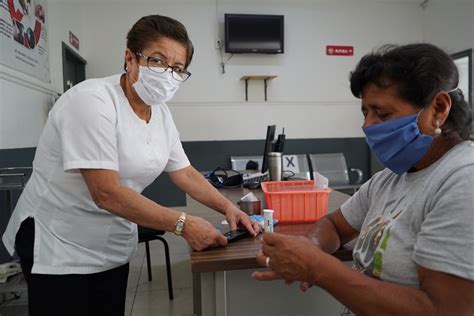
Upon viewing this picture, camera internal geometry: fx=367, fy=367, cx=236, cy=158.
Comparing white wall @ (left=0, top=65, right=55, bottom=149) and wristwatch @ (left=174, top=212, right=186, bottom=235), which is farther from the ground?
white wall @ (left=0, top=65, right=55, bottom=149)

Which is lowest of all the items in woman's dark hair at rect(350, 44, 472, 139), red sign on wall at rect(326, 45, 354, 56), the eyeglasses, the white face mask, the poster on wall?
woman's dark hair at rect(350, 44, 472, 139)

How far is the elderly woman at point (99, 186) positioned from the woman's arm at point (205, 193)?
0.01 meters

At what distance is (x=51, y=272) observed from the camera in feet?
3.66

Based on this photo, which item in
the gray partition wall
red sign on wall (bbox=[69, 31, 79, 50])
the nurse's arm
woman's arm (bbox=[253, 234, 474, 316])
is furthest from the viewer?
the gray partition wall

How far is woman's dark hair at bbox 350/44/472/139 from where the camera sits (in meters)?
0.78

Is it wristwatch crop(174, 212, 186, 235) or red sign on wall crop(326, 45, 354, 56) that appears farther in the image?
red sign on wall crop(326, 45, 354, 56)

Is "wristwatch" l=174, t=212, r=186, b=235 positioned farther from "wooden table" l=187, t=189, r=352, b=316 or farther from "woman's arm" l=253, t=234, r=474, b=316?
"woman's arm" l=253, t=234, r=474, b=316

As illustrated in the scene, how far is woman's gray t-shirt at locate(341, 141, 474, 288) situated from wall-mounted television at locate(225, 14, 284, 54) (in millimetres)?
4118

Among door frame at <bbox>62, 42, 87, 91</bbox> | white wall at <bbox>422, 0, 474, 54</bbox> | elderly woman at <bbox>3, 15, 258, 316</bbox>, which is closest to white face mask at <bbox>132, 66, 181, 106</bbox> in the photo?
elderly woman at <bbox>3, 15, 258, 316</bbox>

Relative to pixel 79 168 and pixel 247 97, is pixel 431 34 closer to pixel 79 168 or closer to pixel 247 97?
pixel 247 97

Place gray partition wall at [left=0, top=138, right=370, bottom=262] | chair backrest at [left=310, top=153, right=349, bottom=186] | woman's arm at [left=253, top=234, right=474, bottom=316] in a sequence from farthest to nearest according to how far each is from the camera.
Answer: chair backrest at [left=310, top=153, right=349, bottom=186] → gray partition wall at [left=0, top=138, right=370, bottom=262] → woman's arm at [left=253, top=234, right=474, bottom=316]

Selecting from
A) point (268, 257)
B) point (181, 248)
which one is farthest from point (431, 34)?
point (268, 257)

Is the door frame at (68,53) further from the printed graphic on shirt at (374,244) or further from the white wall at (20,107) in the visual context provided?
the printed graphic on shirt at (374,244)

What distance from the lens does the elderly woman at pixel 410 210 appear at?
651 millimetres
